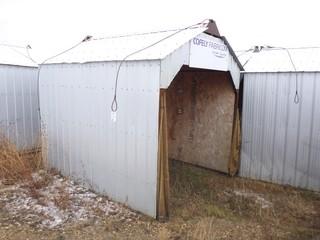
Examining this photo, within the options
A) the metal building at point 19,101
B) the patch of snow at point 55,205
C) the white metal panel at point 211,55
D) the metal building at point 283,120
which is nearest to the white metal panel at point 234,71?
the white metal panel at point 211,55

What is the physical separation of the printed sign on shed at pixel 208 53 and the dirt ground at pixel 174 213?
2339mm

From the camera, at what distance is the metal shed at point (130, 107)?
4.00 metres

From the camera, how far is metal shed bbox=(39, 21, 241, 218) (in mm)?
4000

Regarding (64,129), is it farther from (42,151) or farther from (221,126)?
(221,126)

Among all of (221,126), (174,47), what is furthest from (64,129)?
(221,126)

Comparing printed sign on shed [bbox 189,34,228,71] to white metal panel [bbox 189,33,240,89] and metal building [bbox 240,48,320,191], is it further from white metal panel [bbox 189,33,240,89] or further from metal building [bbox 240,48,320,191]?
metal building [bbox 240,48,320,191]

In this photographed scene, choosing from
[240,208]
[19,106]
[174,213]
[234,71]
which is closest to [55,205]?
[174,213]

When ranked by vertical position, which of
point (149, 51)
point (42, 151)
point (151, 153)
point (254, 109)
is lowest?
point (42, 151)

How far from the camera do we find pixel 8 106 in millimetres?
6973

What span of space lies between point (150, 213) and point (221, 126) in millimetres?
3111

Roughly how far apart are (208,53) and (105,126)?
2.13m

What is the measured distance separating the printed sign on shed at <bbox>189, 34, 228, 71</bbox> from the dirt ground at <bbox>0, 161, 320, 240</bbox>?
2.34 meters

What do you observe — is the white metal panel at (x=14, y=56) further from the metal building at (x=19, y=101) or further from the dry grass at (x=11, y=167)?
the dry grass at (x=11, y=167)

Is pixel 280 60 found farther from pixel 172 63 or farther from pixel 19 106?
pixel 19 106
